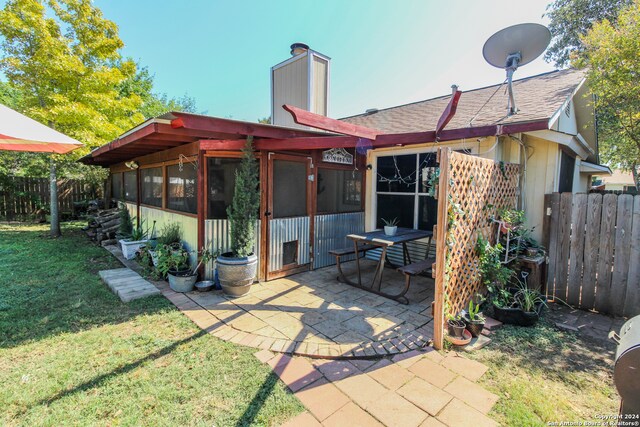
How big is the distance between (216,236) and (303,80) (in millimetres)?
4301

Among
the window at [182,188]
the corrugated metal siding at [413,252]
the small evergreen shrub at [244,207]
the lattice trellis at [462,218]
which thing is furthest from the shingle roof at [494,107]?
the window at [182,188]

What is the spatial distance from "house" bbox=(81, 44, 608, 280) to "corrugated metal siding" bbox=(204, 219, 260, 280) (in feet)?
0.05

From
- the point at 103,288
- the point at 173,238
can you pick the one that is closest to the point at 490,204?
the point at 173,238

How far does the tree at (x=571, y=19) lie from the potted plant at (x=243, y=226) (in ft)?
50.9

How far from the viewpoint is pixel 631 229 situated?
3688mm

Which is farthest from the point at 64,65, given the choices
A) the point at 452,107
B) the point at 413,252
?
the point at 413,252

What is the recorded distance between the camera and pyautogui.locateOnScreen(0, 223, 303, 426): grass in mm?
2100

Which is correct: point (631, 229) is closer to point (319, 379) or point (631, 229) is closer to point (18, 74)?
point (319, 379)

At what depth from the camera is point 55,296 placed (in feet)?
13.7

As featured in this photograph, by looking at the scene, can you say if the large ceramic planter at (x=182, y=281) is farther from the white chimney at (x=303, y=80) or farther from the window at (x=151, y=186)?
the white chimney at (x=303, y=80)

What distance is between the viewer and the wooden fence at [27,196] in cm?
1123

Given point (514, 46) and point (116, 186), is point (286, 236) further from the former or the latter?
point (116, 186)

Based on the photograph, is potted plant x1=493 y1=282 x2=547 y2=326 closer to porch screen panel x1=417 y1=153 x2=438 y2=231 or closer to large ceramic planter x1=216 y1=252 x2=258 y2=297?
porch screen panel x1=417 y1=153 x2=438 y2=231

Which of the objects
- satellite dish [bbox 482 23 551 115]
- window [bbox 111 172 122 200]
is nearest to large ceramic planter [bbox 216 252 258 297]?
satellite dish [bbox 482 23 551 115]
